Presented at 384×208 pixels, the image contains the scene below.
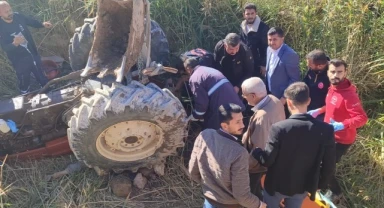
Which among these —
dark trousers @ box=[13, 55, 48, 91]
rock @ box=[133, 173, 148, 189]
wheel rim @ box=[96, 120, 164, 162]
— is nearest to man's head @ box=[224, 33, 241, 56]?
wheel rim @ box=[96, 120, 164, 162]

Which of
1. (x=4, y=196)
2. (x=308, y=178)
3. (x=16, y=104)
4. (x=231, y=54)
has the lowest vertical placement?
(x=4, y=196)

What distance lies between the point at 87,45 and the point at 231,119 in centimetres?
273

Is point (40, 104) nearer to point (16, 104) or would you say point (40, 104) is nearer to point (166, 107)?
point (16, 104)

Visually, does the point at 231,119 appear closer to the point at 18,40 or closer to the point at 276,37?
the point at 276,37

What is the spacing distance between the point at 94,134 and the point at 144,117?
497 millimetres

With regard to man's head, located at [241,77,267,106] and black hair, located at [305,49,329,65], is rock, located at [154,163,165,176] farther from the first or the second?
black hair, located at [305,49,329,65]

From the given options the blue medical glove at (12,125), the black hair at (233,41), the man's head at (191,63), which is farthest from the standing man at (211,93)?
the blue medical glove at (12,125)

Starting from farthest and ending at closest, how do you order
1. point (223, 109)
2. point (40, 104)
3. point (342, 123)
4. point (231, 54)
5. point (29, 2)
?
point (29, 2)
point (231, 54)
point (40, 104)
point (342, 123)
point (223, 109)

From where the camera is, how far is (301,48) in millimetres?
5434

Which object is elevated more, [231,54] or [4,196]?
[231,54]

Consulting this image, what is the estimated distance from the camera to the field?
4227 millimetres

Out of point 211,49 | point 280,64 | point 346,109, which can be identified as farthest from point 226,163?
point 211,49

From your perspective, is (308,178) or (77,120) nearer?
Answer: (308,178)

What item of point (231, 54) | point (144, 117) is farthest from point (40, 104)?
point (231, 54)
